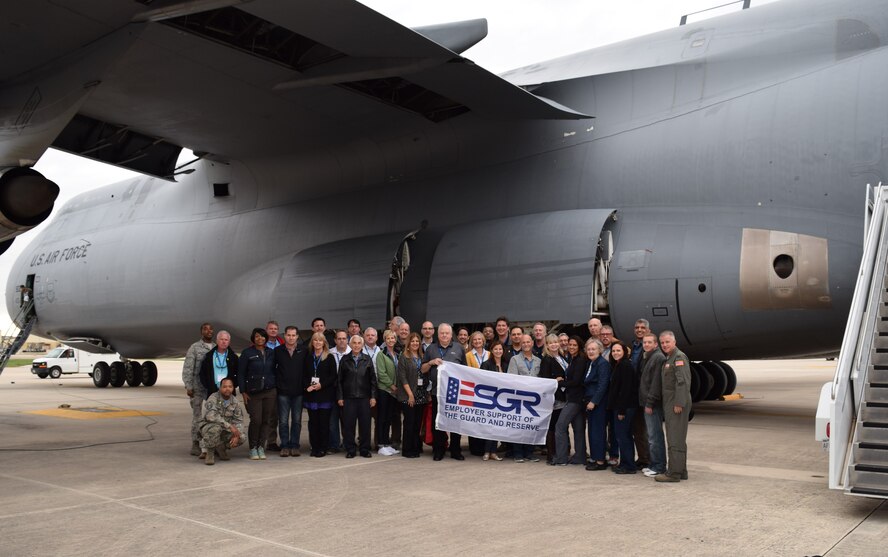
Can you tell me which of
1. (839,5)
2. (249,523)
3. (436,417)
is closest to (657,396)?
(436,417)

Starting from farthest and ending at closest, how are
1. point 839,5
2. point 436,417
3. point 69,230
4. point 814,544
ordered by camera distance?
point 69,230
point 839,5
point 436,417
point 814,544

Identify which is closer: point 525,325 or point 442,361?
point 442,361

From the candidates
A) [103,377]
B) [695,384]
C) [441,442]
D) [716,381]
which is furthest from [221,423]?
[103,377]

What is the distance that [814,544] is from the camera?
529 centimetres

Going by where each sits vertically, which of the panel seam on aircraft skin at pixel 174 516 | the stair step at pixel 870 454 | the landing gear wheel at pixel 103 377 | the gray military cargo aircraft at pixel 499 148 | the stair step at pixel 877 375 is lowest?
the landing gear wheel at pixel 103 377

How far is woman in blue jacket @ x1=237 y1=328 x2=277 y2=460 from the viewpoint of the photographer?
9.54 m

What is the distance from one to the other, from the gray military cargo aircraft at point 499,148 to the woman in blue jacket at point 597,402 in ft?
9.19

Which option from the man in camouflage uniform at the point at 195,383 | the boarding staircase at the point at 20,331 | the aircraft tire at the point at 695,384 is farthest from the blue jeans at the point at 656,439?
the boarding staircase at the point at 20,331

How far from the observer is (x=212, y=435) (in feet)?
29.5

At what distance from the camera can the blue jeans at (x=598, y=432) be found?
28.6 ft

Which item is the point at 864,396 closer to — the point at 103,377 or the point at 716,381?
the point at 716,381

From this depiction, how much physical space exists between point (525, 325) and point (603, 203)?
90.3 inches

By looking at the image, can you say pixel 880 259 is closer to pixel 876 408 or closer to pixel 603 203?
pixel 876 408

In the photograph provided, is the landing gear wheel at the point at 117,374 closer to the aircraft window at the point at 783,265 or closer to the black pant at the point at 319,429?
the black pant at the point at 319,429
